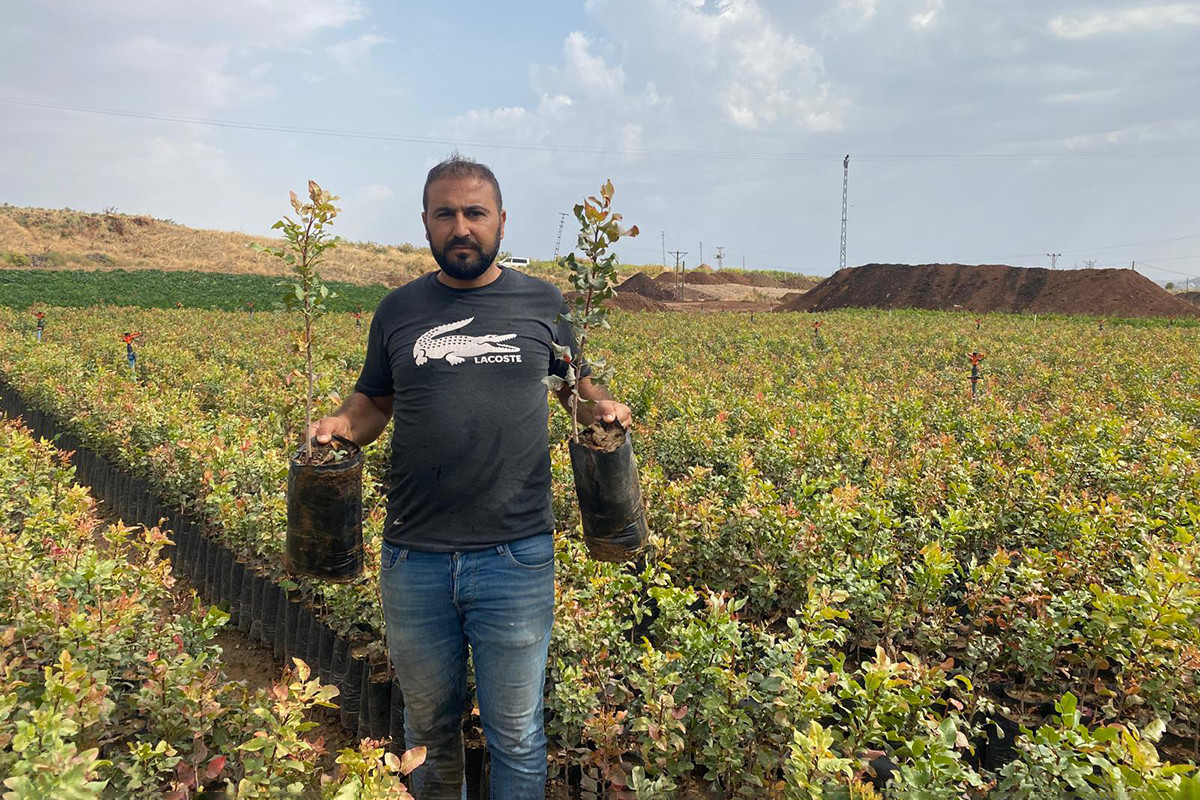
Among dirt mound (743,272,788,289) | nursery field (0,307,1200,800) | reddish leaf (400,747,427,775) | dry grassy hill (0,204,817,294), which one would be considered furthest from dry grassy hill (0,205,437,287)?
reddish leaf (400,747,427,775)

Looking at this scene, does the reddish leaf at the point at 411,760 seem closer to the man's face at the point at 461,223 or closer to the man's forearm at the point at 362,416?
the man's forearm at the point at 362,416

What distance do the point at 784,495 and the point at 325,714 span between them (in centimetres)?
362

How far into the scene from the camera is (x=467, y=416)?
232 cm

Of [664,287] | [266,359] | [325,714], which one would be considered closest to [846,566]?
[325,714]

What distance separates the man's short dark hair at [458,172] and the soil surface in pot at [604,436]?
0.80 m

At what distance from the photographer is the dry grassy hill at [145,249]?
6088cm

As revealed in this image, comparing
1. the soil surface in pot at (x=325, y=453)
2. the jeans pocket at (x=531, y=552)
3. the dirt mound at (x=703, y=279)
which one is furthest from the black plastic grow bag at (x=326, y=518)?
the dirt mound at (x=703, y=279)

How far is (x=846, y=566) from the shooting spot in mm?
3867

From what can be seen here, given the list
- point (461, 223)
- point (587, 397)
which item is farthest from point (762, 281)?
point (461, 223)

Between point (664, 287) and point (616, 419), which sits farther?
point (664, 287)

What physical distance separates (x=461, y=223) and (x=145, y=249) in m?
80.6

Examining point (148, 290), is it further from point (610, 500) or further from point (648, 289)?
point (610, 500)

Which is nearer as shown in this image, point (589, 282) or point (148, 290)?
point (589, 282)

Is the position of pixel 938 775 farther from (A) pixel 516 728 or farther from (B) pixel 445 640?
(B) pixel 445 640
